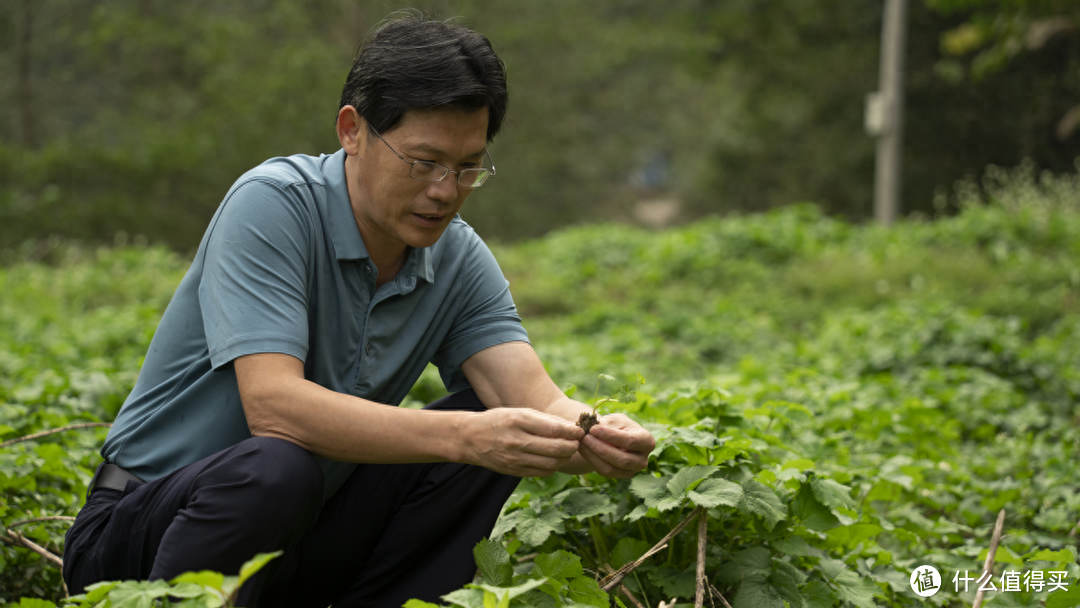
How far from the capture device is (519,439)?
1702mm

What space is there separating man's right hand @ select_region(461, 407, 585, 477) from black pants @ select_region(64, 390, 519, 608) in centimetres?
29

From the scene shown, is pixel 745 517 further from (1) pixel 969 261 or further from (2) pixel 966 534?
(1) pixel 969 261

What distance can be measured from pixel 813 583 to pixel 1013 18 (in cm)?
761

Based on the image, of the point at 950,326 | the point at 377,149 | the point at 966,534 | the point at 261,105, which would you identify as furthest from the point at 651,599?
the point at 261,105

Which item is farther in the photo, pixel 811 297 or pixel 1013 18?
pixel 811 297

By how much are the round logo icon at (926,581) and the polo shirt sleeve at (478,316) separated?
1.18 m

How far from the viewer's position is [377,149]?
191 centimetres

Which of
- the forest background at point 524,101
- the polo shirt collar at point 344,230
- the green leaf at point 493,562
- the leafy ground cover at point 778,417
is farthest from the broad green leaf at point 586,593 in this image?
the forest background at point 524,101

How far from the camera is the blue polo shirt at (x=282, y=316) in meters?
1.78

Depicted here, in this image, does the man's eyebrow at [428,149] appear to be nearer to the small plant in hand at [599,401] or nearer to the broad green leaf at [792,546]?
the small plant in hand at [599,401]

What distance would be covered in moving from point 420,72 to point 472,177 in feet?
0.83

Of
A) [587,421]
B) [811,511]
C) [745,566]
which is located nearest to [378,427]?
[587,421]

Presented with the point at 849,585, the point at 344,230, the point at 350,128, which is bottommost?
the point at 849,585

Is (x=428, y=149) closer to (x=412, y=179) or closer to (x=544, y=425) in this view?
(x=412, y=179)
